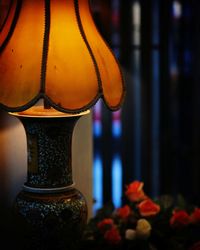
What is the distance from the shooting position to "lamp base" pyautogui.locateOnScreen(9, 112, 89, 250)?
118cm

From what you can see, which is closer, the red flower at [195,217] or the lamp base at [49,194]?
the lamp base at [49,194]

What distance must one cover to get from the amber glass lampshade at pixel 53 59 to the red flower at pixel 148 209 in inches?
16.5

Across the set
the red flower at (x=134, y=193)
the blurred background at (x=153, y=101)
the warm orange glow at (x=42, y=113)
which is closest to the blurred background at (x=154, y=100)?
the blurred background at (x=153, y=101)

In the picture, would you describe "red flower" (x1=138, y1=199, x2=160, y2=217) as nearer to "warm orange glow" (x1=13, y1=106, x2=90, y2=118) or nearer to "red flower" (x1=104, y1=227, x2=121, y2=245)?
"red flower" (x1=104, y1=227, x2=121, y2=245)

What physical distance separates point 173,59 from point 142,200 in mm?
1795

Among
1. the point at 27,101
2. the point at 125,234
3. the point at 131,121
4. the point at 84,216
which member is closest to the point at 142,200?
the point at 125,234

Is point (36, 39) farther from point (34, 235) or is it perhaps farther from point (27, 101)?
point (34, 235)

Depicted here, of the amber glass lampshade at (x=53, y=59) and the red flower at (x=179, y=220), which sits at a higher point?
the amber glass lampshade at (x=53, y=59)

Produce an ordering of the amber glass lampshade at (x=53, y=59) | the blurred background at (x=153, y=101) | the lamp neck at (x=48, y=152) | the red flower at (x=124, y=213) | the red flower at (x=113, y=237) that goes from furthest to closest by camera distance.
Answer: the blurred background at (x=153, y=101) → the red flower at (x=124, y=213) → the red flower at (x=113, y=237) → the lamp neck at (x=48, y=152) → the amber glass lampshade at (x=53, y=59)

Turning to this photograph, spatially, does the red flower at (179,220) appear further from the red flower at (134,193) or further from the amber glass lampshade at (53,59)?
the amber glass lampshade at (53,59)

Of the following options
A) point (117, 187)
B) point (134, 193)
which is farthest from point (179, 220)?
point (117, 187)

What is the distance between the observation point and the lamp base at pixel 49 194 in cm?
118

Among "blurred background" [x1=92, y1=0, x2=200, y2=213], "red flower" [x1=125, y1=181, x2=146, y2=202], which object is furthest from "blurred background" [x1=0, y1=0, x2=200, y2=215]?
"red flower" [x1=125, y1=181, x2=146, y2=202]

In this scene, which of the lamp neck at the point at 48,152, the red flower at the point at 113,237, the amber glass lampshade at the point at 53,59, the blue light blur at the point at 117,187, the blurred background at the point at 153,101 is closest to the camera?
the amber glass lampshade at the point at 53,59
